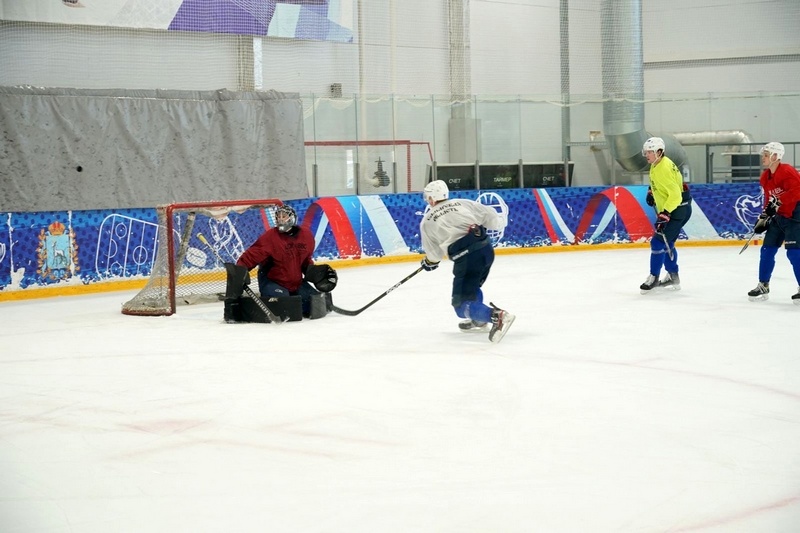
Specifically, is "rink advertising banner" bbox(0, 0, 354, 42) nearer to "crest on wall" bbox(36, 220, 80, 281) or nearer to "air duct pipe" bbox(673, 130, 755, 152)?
"crest on wall" bbox(36, 220, 80, 281)

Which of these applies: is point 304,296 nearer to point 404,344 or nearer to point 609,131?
point 404,344

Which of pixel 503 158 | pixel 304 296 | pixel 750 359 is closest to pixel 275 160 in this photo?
pixel 503 158

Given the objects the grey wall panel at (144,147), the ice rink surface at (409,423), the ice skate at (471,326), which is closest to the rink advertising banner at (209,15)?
the grey wall panel at (144,147)

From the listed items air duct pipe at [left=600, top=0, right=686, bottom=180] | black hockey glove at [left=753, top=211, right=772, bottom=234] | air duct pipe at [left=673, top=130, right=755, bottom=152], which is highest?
air duct pipe at [left=600, top=0, right=686, bottom=180]

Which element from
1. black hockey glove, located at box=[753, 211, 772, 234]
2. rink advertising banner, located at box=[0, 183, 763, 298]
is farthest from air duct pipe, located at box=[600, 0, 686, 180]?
black hockey glove, located at box=[753, 211, 772, 234]

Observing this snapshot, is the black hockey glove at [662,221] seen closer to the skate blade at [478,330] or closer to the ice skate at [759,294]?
the ice skate at [759,294]

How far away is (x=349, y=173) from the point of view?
41.4 ft

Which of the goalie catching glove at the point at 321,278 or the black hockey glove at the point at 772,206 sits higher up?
the black hockey glove at the point at 772,206

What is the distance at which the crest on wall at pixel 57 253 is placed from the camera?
10023mm

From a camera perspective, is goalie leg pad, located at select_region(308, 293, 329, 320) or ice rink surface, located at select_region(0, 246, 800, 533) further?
goalie leg pad, located at select_region(308, 293, 329, 320)

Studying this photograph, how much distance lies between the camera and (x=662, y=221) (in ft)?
28.0

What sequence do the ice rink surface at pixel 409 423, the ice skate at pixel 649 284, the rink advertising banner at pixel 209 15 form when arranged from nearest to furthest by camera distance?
1. the ice rink surface at pixel 409 423
2. the ice skate at pixel 649 284
3. the rink advertising banner at pixel 209 15

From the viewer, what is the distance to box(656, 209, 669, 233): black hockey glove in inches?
336

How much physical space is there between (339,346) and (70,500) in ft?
10.7
